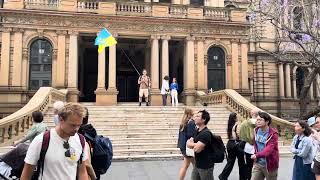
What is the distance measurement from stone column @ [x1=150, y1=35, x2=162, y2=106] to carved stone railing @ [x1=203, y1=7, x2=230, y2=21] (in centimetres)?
399

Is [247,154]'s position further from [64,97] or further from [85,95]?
[85,95]

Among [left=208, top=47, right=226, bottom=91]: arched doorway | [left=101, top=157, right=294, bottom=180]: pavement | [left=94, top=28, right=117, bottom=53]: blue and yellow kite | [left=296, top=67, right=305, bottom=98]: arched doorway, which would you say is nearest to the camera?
[left=101, top=157, right=294, bottom=180]: pavement

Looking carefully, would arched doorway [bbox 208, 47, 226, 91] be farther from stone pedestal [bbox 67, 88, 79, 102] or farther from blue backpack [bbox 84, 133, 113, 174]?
blue backpack [bbox 84, 133, 113, 174]

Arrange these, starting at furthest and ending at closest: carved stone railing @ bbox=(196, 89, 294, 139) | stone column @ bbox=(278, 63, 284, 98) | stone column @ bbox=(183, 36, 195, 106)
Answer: stone column @ bbox=(278, 63, 284, 98), stone column @ bbox=(183, 36, 195, 106), carved stone railing @ bbox=(196, 89, 294, 139)

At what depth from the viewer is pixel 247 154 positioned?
26.2 feet

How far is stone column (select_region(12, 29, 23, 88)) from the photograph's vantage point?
2242 cm

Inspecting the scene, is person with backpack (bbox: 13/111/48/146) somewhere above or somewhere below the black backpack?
above

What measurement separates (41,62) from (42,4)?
11.9 ft

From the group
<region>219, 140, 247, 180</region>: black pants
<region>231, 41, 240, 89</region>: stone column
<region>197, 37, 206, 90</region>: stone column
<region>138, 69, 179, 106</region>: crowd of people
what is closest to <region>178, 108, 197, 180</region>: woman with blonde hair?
<region>219, 140, 247, 180</region>: black pants

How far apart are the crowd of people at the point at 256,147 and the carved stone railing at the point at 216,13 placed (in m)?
18.1

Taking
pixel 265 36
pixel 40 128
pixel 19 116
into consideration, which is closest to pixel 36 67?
pixel 19 116

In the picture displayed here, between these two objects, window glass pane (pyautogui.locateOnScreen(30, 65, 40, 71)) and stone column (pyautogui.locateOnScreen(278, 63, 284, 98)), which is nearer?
window glass pane (pyautogui.locateOnScreen(30, 65, 40, 71))

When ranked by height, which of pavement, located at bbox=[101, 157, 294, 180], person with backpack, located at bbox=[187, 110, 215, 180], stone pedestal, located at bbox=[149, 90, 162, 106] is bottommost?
pavement, located at bbox=[101, 157, 294, 180]

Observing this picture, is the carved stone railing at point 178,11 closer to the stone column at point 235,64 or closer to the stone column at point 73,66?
the stone column at point 235,64
